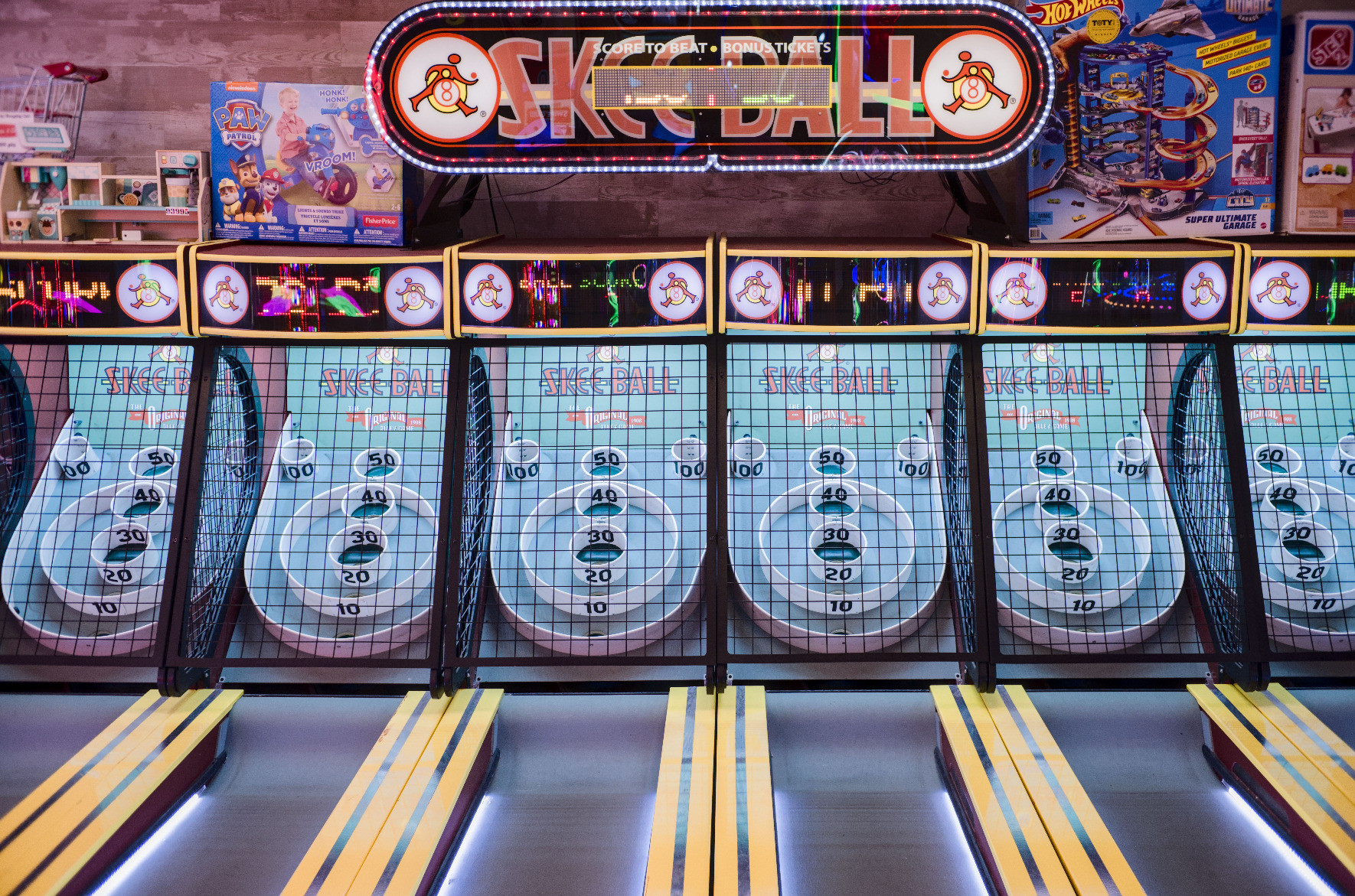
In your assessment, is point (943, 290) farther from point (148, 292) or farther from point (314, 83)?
point (314, 83)

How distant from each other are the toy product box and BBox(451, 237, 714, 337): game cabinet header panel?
2139 millimetres

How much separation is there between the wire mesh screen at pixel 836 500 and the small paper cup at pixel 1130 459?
637 mm

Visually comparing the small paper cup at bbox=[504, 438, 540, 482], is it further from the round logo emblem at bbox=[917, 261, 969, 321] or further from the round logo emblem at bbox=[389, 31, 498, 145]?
the round logo emblem at bbox=[917, 261, 969, 321]

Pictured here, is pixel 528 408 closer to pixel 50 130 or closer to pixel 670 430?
pixel 670 430

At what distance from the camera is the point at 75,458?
3242 millimetres

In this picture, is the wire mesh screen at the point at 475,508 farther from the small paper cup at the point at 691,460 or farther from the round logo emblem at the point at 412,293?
the small paper cup at the point at 691,460

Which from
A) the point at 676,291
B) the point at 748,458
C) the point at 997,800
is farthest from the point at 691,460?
the point at 997,800

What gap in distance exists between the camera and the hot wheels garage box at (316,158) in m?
3.19

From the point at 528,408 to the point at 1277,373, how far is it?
274cm

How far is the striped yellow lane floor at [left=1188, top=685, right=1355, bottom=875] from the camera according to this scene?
231 centimetres

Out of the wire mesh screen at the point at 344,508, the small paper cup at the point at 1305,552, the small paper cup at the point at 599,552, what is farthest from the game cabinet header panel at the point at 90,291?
the small paper cup at the point at 1305,552

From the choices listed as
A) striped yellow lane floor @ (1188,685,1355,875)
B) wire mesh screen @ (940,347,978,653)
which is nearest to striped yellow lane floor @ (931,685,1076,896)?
wire mesh screen @ (940,347,978,653)

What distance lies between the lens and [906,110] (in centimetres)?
292

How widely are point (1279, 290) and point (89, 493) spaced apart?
4085 millimetres
